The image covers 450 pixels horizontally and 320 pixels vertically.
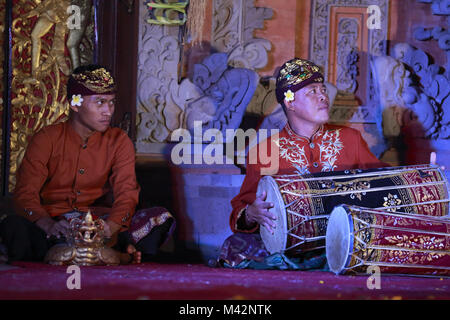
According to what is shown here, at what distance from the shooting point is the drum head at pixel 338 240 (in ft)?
10.5

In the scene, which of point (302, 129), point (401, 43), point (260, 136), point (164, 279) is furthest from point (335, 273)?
point (401, 43)

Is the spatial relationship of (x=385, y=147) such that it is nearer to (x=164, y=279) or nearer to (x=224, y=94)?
(x=224, y=94)

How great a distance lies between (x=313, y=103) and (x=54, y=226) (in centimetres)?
178

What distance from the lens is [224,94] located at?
5121 millimetres

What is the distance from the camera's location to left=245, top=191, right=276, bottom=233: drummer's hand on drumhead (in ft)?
11.9

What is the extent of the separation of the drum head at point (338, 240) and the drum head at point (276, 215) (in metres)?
0.25

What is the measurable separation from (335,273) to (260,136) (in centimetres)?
196

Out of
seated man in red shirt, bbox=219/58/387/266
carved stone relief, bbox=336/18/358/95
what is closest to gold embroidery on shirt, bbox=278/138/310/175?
seated man in red shirt, bbox=219/58/387/266

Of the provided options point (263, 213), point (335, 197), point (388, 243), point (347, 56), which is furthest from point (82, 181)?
point (347, 56)

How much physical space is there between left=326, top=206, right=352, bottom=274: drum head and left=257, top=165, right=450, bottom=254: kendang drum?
163 mm

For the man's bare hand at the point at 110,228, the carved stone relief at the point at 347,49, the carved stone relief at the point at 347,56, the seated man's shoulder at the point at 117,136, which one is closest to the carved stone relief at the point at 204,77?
the carved stone relief at the point at 347,49

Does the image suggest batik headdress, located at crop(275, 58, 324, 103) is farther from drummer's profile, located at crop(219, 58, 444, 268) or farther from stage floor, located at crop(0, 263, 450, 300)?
stage floor, located at crop(0, 263, 450, 300)

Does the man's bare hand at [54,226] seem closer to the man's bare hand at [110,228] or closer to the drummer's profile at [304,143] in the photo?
the man's bare hand at [110,228]

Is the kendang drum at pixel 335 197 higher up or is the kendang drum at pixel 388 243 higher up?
the kendang drum at pixel 335 197
